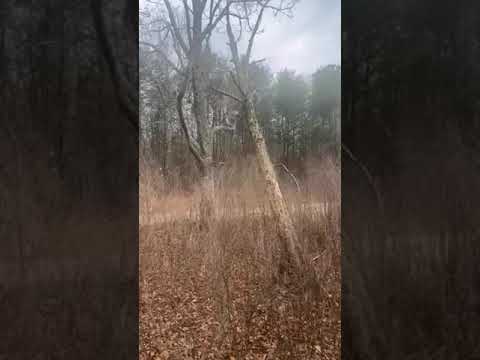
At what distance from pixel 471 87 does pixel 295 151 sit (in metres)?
4.68

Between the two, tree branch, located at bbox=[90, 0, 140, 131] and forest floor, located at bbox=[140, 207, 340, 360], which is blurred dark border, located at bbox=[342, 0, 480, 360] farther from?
forest floor, located at bbox=[140, 207, 340, 360]

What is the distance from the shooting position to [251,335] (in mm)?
2678

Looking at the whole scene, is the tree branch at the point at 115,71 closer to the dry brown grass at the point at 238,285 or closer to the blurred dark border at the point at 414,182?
the blurred dark border at the point at 414,182

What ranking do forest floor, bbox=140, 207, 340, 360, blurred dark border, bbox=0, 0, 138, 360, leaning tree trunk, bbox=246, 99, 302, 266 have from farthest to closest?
leaning tree trunk, bbox=246, 99, 302, 266, forest floor, bbox=140, 207, 340, 360, blurred dark border, bbox=0, 0, 138, 360

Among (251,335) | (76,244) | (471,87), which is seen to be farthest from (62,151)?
(251,335)

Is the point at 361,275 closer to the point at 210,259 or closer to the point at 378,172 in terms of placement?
→ the point at 378,172

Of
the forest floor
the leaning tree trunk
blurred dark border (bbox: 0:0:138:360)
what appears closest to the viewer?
blurred dark border (bbox: 0:0:138:360)

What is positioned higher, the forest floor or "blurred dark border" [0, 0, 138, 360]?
"blurred dark border" [0, 0, 138, 360]

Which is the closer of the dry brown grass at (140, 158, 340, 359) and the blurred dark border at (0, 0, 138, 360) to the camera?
the blurred dark border at (0, 0, 138, 360)

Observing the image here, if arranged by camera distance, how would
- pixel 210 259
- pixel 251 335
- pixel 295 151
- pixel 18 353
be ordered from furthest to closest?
pixel 295 151 < pixel 210 259 < pixel 251 335 < pixel 18 353

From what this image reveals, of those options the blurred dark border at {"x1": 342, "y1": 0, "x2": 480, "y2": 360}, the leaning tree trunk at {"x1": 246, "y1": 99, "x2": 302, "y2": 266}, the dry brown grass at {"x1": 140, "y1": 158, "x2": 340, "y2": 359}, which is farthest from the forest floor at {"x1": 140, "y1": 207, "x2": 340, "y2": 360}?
the blurred dark border at {"x1": 342, "y1": 0, "x2": 480, "y2": 360}

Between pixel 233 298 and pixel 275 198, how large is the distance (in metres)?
1.17

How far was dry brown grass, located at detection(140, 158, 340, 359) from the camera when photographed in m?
2.63

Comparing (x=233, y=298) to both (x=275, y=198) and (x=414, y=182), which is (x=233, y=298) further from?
(x=414, y=182)
